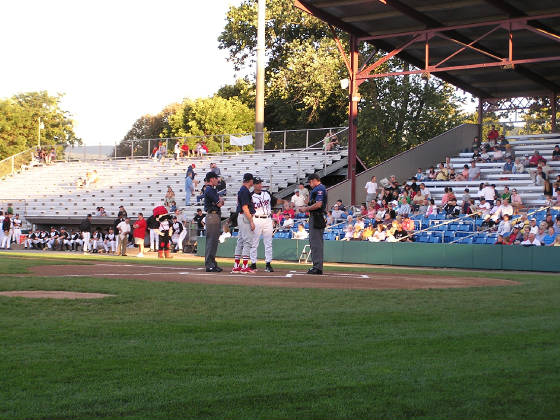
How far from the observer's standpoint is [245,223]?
55.2 ft

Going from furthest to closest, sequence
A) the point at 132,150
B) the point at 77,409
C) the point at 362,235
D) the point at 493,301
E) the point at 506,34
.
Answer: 1. the point at 132,150
2. the point at 506,34
3. the point at 362,235
4. the point at 493,301
5. the point at 77,409

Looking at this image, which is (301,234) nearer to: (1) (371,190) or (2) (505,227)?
(1) (371,190)

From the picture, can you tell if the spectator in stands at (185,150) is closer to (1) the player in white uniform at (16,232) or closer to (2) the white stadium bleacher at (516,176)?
(1) the player in white uniform at (16,232)

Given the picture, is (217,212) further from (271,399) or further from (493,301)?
(271,399)

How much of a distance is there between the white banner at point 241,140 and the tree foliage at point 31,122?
140 ft

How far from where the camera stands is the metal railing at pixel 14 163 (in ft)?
175

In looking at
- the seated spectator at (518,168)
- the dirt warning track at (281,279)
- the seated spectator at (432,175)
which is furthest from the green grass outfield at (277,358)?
the seated spectator at (432,175)

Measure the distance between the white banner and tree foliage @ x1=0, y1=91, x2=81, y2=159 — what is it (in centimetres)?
4280

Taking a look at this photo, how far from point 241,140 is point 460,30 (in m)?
16.5

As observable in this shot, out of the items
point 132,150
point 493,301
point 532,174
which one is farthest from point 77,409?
point 132,150

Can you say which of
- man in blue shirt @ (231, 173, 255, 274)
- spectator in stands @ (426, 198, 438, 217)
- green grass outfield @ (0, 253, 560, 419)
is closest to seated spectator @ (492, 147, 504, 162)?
spectator in stands @ (426, 198, 438, 217)

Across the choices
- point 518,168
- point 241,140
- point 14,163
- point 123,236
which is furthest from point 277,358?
point 14,163

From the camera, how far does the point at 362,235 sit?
28.7 meters

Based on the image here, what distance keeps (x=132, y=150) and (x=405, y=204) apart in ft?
83.5
